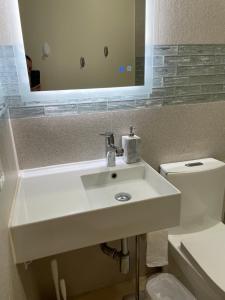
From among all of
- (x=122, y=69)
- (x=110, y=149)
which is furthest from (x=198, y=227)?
(x=122, y=69)

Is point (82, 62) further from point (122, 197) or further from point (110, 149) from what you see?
point (122, 197)

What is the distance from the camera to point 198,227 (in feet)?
4.83

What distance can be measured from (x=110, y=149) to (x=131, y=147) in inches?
4.5

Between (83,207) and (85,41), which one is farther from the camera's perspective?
(85,41)

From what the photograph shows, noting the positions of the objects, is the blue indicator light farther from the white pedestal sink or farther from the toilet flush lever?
the toilet flush lever

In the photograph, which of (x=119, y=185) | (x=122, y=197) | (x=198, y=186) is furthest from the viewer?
(x=198, y=186)

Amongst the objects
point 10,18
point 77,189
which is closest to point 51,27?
A: point 10,18

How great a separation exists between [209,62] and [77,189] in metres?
1.04

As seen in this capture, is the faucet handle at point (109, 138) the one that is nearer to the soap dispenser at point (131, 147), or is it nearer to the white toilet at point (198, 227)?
the soap dispenser at point (131, 147)

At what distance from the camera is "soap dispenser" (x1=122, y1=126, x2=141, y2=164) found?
1263mm

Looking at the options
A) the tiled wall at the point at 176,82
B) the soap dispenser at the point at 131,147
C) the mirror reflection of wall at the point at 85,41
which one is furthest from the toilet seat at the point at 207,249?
the mirror reflection of wall at the point at 85,41

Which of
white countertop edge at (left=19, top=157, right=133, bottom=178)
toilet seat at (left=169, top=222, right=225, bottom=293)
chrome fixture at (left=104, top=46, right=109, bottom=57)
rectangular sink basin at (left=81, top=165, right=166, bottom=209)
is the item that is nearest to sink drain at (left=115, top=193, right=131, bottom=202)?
rectangular sink basin at (left=81, top=165, right=166, bottom=209)

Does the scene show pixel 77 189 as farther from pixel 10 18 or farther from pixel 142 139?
pixel 10 18

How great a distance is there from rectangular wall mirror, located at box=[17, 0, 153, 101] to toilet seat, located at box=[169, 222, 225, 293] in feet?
2.88
